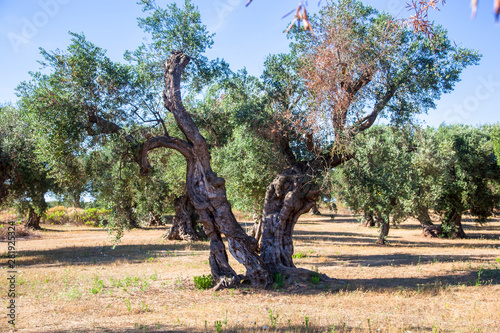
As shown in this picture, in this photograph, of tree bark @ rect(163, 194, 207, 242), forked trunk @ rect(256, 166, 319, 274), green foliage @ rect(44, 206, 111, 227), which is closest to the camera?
forked trunk @ rect(256, 166, 319, 274)

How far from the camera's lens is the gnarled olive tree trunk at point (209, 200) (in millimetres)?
10578

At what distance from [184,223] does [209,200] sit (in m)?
15.7

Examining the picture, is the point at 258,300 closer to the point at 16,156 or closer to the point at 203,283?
the point at 203,283

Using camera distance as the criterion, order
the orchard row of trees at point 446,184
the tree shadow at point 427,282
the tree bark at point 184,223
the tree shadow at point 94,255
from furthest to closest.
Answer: the tree bark at point 184,223, the orchard row of trees at point 446,184, the tree shadow at point 94,255, the tree shadow at point 427,282

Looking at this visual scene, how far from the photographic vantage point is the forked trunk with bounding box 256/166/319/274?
11.9 meters

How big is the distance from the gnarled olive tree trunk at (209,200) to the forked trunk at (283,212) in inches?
40.7

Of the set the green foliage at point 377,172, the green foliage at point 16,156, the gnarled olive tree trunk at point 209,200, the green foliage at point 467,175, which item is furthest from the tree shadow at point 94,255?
the green foliage at point 467,175

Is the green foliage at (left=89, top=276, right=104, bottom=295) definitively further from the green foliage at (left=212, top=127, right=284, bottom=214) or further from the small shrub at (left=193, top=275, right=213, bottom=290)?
the green foliage at (left=212, top=127, right=284, bottom=214)

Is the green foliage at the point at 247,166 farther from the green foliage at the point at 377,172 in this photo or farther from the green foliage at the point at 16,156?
the green foliage at the point at 16,156

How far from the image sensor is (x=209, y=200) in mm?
11016

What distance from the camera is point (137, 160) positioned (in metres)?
10.7

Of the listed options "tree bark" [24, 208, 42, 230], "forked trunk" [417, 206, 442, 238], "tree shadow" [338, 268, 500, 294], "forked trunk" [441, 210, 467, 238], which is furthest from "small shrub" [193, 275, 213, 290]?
"tree bark" [24, 208, 42, 230]

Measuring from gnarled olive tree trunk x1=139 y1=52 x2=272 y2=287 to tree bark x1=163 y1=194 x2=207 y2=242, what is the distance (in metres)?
14.9

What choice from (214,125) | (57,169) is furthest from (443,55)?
(57,169)
